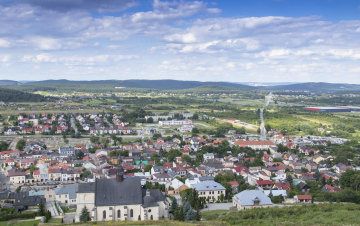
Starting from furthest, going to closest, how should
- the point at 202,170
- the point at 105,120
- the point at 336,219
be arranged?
the point at 105,120 → the point at 202,170 → the point at 336,219

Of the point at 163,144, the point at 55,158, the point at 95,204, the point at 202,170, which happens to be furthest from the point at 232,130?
the point at 95,204

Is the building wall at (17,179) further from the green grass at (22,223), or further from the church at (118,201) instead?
the church at (118,201)

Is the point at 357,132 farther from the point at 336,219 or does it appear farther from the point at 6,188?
the point at 6,188

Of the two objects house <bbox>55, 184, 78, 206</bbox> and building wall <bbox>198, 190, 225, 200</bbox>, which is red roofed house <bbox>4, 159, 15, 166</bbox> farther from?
building wall <bbox>198, 190, 225, 200</bbox>

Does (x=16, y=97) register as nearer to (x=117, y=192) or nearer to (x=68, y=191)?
(x=68, y=191)

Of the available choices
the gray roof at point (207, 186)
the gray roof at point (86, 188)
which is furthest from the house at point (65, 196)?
the gray roof at point (207, 186)
